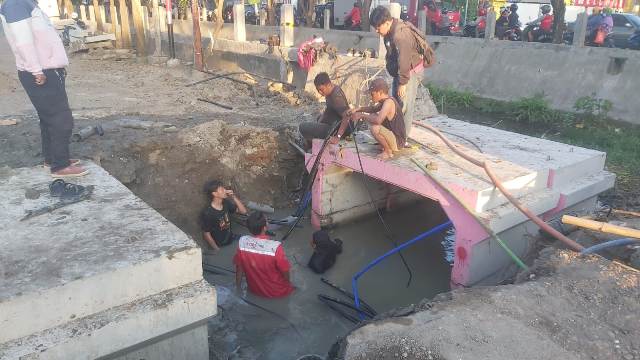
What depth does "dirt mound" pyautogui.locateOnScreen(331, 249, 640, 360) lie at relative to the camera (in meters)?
3.33

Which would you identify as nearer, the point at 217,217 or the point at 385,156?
the point at 385,156

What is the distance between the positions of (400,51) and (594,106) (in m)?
6.82

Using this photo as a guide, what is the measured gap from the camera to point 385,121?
6184 mm

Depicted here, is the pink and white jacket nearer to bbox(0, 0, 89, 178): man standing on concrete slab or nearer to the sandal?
bbox(0, 0, 89, 178): man standing on concrete slab

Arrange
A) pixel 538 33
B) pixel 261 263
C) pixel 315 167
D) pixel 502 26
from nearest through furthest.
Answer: pixel 261 263, pixel 315 167, pixel 538 33, pixel 502 26

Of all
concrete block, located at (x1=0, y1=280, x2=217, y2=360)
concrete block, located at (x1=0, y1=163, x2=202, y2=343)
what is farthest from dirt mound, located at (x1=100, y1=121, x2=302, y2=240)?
concrete block, located at (x1=0, y1=280, x2=217, y2=360)

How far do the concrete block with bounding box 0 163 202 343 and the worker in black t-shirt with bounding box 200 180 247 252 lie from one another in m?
1.81

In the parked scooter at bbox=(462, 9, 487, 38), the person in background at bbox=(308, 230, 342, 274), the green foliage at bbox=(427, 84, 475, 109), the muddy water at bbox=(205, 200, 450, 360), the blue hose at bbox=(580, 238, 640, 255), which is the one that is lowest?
the muddy water at bbox=(205, 200, 450, 360)

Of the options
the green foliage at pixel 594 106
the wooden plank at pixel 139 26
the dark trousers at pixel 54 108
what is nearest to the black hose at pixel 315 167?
the dark trousers at pixel 54 108

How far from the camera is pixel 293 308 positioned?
18.8ft

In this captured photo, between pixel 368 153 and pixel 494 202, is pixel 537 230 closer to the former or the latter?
pixel 494 202

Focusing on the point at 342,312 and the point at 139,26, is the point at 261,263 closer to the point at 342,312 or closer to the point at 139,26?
the point at 342,312

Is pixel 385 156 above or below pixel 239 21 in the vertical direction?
below

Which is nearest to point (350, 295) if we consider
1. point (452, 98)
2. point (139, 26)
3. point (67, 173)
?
point (67, 173)
